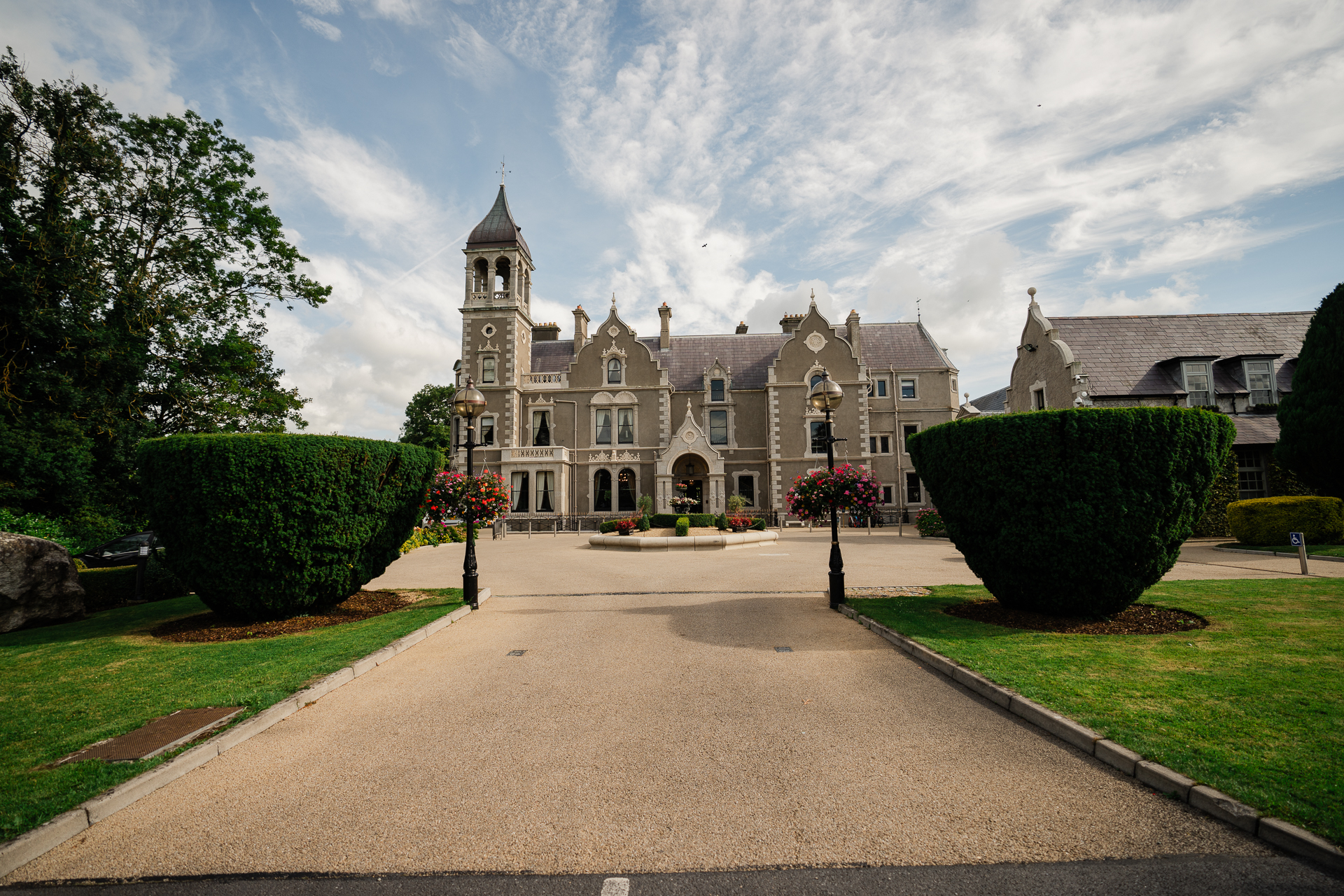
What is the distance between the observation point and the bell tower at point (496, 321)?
38312 mm

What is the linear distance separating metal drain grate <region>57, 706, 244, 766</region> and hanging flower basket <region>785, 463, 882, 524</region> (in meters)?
8.65

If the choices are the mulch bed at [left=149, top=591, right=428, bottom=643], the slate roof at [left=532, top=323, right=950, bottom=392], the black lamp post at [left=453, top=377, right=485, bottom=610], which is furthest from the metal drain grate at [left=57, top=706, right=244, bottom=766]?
the slate roof at [left=532, top=323, right=950, bottom=392]

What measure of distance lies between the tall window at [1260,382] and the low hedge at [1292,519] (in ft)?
26.5

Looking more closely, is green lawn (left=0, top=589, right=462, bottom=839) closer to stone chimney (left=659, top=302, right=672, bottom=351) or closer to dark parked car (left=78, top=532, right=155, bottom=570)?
dark parked car (left=78, top=532, right=155, bottom=570)

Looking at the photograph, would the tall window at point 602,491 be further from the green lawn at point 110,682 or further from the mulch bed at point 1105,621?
the mulch bed at point 1105,621

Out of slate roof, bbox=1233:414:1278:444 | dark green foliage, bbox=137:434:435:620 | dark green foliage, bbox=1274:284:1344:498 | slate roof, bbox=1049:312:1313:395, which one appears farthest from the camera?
slate roof, bbox=1049:312:1313:395

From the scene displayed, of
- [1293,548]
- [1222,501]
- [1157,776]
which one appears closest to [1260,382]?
[1222,501]

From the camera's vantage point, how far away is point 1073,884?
118 inches

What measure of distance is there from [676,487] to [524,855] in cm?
3474

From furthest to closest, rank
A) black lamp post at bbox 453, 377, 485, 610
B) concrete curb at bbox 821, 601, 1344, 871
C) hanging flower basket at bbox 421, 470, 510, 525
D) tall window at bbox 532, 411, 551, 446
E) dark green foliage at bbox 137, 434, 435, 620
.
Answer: tall window at bbox 532, 411, 551, 446
hanging flower basket at bbox 421, 470, 510, 525
black lamp post at bbox 453, 377, 485, 610
dark green foliage at bbox 137, 434, 435, 620
concrete curb at bbox 821, 601, 1344, 871

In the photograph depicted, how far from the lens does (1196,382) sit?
24984 millimetres

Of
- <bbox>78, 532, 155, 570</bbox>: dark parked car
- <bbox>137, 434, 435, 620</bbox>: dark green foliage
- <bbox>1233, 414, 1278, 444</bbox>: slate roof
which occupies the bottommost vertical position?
<bbox>78, 532, 155, 570</bbox>: dark parked car

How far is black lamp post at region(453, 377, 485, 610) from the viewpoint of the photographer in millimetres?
11156

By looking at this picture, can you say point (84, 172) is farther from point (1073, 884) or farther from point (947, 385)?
point (947, 385)
